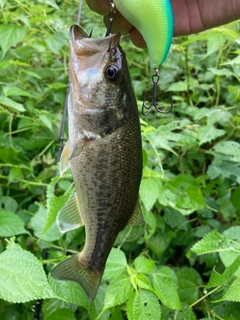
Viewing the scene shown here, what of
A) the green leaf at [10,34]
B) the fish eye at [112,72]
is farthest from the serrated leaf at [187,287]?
the green leaf at [10,34]

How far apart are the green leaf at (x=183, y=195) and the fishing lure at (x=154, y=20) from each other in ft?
2.58

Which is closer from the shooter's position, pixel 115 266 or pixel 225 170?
pixel 115 266

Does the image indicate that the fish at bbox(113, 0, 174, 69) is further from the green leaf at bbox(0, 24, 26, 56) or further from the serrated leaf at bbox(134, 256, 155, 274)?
the green leaf at bbox(0, 24, 26, 56)

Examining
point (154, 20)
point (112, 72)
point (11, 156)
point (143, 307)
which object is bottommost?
point (143, 307)

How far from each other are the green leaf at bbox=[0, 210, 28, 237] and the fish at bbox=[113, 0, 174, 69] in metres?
0.79

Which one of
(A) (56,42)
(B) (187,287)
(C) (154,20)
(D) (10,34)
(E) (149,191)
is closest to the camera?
(C) (154,20)

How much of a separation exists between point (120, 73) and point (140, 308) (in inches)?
29.0

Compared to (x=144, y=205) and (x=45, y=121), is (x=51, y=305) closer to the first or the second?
(x=144, y=205)

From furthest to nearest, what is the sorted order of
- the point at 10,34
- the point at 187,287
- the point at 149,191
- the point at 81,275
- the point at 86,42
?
the point at 10,34
the point at 187,287
the point at 149,191
the point at 81,275
the point at 86,42

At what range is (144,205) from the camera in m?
1.50

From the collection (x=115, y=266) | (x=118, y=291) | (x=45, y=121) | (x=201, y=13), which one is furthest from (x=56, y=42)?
(x=118, y=291)

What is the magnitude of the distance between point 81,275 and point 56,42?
1.37 metres

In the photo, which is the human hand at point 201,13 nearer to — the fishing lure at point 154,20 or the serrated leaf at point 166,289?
the fishing lure at point 154,20

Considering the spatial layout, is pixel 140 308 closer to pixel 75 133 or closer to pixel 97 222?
pixel 97 222
